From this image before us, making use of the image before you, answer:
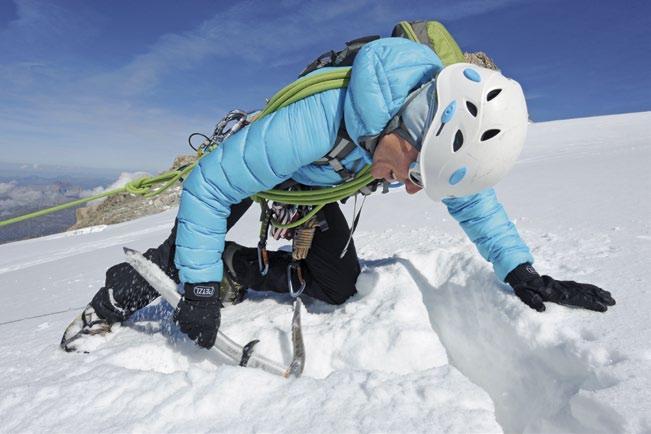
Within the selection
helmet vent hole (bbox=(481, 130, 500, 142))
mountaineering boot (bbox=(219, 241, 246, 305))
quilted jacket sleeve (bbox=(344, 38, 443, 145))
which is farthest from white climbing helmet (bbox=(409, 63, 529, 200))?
mountaineering boot (bbox=(219, 241, 246, 305))

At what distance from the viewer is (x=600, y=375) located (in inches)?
61.3

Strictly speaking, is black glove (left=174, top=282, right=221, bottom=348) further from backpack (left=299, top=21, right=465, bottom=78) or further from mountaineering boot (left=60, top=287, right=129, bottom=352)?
backpack (left=299, top=21, right=465, bottom=78)

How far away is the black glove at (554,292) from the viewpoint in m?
1.96

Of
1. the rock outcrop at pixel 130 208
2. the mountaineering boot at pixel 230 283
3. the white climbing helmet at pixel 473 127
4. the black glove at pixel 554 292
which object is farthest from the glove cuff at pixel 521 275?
the rock outcrop at pixel 130 208

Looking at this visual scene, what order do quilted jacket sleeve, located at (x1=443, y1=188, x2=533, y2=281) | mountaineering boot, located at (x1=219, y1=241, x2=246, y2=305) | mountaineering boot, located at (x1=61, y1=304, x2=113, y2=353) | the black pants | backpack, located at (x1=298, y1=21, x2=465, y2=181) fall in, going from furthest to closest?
mountaineering boot, located at (x1=219, y1=241, x2=246, y2=305), the black pants, mountaineering boot, located at (x1=61, y1=304, x2=113, y2=353), quilted jacket sleeve, located at (x1=443, y1=188, x2=533, y2=281), backpack, located at (x1=298, y1=21, x2=465, y2=181)

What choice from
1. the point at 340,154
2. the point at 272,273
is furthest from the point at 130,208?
the point at 340,154

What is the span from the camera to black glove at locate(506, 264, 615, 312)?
1955mm

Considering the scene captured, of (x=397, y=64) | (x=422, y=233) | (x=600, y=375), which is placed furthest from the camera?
(x=422, y=233)

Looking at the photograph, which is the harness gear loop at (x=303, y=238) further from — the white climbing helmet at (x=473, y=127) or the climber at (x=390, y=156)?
the white climbing helmet at (x=473, y=127)

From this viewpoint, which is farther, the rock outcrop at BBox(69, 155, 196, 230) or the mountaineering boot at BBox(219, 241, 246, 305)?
the rock outcrop at BBox(69, 155, 196, 230)

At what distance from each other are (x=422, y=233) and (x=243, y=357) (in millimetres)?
2355

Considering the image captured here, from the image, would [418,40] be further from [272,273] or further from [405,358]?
[272,273]

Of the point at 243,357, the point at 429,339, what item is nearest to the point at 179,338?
the point at 243,357

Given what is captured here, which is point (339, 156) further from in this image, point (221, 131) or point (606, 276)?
point (606, 276)
